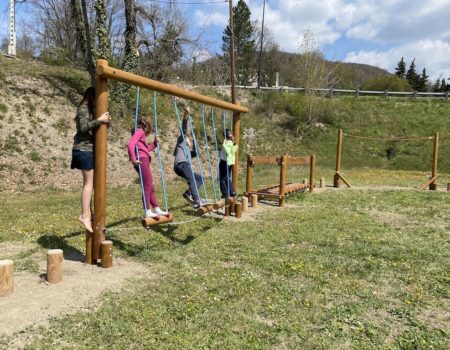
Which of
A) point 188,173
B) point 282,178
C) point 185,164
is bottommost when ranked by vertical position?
point 282,178

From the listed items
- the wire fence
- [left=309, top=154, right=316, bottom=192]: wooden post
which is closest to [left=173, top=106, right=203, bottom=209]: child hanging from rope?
[left=309, top=154, right=316, bottom=192]: wooden post

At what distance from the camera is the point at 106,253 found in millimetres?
5211

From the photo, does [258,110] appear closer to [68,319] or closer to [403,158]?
[403,158]

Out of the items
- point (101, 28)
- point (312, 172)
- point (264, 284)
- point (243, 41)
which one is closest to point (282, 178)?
point (312, 172)

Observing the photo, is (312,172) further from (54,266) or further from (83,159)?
(54,266)

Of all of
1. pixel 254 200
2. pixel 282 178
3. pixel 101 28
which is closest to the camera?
pixel 254 200

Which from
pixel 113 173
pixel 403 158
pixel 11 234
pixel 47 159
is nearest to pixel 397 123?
pixel 403 158

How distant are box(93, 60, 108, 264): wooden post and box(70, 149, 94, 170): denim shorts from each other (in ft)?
0.71

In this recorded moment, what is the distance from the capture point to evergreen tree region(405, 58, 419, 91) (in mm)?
64312

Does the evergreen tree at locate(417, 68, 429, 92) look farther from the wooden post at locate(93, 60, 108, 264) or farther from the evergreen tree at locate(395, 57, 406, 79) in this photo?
the wooden post at locate(93, 60, 108, 264)

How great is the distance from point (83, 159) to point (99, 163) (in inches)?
12.2

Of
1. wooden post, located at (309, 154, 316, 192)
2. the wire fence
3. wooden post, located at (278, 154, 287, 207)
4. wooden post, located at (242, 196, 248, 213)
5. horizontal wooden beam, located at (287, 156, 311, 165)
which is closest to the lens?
wooden post, located at (242, 196, 248, 213)

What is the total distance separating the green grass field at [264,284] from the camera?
12.0ft

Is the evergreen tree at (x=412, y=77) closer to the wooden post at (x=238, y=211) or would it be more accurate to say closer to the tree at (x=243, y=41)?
the tree at (x=243, y=41)
